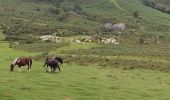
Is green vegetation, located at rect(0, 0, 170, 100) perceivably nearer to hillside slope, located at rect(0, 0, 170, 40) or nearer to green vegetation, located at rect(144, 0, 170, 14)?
hillside slope, located at rect(0, 0, 170, 40)

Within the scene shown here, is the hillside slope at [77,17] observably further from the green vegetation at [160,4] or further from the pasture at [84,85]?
the pasture at [84,85]

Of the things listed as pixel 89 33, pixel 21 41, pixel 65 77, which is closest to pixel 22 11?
pixel 89 33

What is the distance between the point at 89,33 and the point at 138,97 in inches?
2850

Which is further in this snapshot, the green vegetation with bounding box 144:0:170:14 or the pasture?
the green vegetation with bounding box 144:0:170:14

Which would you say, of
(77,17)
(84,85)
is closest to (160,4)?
(77,17)

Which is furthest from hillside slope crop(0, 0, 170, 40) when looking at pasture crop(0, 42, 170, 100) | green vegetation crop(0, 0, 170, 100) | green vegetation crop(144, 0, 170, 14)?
pasture crop(0, 42, 170, 100)

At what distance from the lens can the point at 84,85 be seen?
3428 cm

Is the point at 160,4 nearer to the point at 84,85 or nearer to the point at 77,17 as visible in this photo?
the point at 77,17

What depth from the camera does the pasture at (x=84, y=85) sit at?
30109 millimetres

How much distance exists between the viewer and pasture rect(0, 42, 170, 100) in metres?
→ 30.1

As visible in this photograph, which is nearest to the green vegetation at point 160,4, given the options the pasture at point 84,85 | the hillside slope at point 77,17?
the hillside slope at point 77,17

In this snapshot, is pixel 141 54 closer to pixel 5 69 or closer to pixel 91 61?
pixel 91 61

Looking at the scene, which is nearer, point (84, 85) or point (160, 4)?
point (84, 85)

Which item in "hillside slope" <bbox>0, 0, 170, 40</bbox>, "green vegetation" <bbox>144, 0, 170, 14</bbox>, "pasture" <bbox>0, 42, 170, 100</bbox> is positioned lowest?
"pasture" <bbox>0, 42, 170, 100</bbox>
